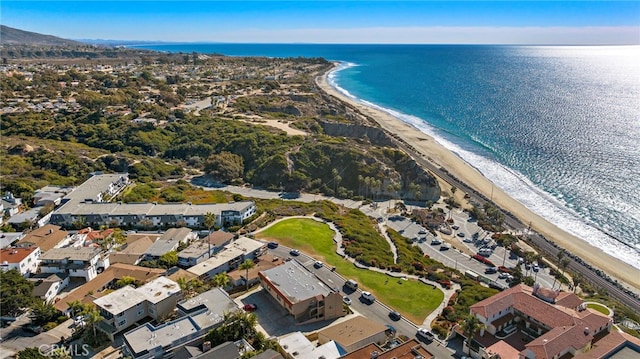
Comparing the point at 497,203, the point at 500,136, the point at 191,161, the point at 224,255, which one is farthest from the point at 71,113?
the point at 500,136

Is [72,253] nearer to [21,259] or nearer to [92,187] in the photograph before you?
[21,259]

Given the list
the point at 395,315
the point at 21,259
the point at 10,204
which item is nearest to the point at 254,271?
the point at 395,315

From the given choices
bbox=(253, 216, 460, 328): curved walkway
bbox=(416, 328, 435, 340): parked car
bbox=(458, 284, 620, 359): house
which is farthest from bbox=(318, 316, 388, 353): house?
bbox=(458, 284, 620, 359): house

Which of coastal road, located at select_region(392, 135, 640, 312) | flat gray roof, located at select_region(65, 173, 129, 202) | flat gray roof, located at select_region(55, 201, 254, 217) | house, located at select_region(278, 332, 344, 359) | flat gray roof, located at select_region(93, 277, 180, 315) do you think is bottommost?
coastal road, located at select_region(392, 135, 640, 312)

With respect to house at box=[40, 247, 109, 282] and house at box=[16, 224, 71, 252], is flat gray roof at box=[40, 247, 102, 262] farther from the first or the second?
house at box=[16, 224, 71, 252]

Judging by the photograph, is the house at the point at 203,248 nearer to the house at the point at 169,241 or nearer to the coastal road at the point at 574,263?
the house at the point at 169,241

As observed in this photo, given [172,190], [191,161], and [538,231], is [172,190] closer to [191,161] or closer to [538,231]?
[191,161]

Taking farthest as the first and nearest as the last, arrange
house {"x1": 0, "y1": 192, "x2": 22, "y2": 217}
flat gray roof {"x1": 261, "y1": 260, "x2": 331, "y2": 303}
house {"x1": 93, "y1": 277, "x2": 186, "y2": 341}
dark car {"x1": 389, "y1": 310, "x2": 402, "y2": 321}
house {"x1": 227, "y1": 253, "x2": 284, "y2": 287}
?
house {"x1": 0, "y1": 192, "x2": 22, "y2": 217}, house {"x1": 227, "y1": 253, "x2": 284, "y2": 287}, dark car {"x1": 389, "y1": 310, "x2": 402, "y2": 321}, flat gray roof {"x1": 261, "y1": 260, "x2": 331, "y2": 303}, house {"x1": 93, "y1": 277, "x2": 186, "y2": 341}
